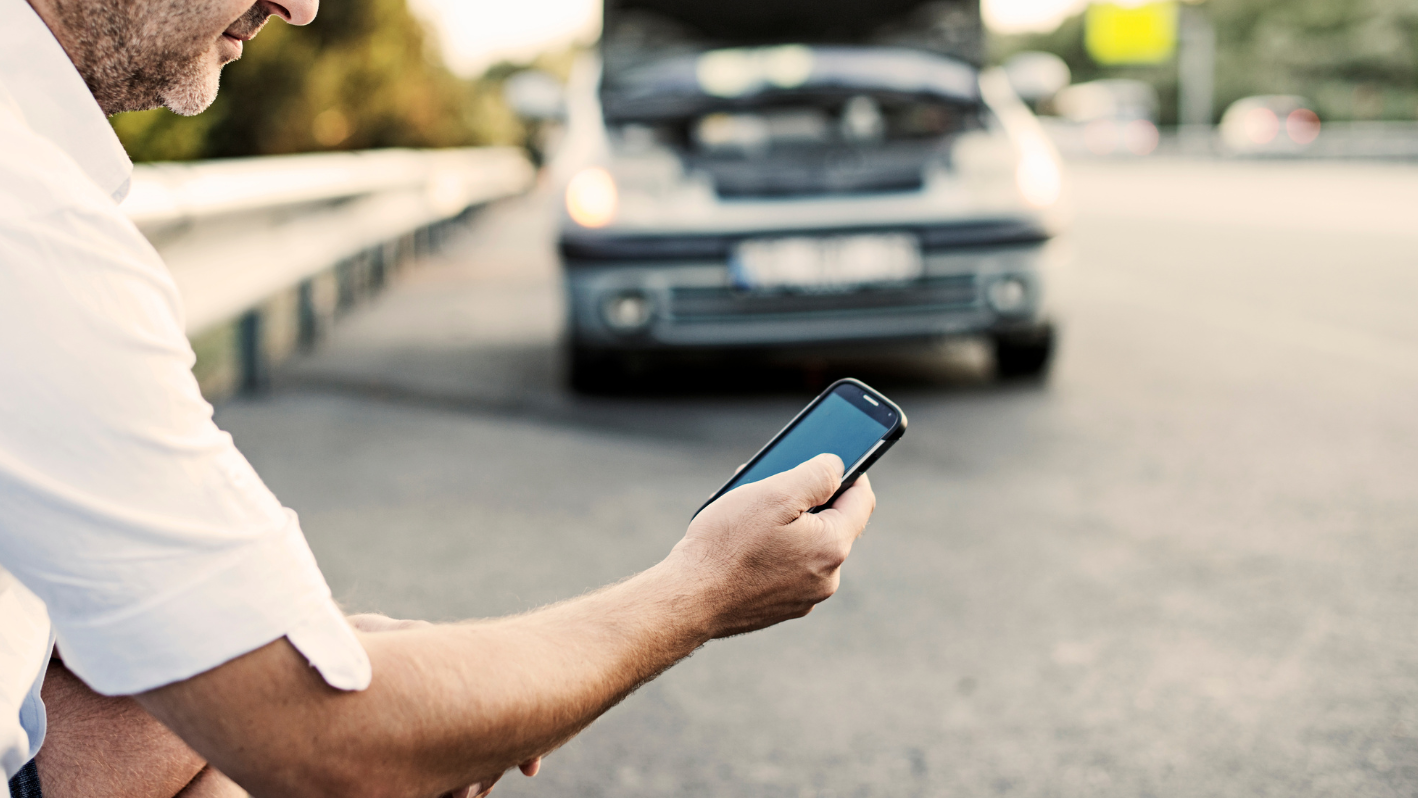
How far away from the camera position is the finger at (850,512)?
141cm

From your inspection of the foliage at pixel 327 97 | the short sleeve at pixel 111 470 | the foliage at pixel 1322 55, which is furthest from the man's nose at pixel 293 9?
the foliage at pixel 1322 55

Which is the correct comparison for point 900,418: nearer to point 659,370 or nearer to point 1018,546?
point 1018,546

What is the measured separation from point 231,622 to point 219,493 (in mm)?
95

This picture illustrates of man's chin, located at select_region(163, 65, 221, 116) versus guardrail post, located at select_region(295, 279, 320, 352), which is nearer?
man's chin, located at select_region(163, 65, 221, 116)

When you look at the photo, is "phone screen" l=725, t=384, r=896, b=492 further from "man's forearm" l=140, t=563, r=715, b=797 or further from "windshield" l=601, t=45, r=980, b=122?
"windshield" l=601, t=45, r=980, b=122

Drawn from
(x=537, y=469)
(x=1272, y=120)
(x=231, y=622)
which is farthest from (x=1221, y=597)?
(x=1272, y=120)

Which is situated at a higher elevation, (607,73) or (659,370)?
(607,73)

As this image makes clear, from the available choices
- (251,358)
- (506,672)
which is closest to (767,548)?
(506,672)

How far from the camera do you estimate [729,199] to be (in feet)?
17.9

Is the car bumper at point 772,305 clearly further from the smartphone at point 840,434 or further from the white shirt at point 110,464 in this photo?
the white shirt at point 110,464

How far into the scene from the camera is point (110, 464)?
95cm

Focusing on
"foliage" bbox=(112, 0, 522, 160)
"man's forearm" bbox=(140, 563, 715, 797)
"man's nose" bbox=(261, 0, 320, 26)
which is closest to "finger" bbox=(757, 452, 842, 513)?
"man's forearm" bbox=(140, 563, 715, 797)

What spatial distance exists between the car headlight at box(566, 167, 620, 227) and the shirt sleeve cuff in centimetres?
441

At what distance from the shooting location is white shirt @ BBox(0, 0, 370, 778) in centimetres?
93
